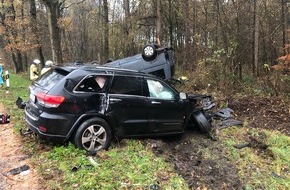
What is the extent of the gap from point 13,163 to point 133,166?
2.26m

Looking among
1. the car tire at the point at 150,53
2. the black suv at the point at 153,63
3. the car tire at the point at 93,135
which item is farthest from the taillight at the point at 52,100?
the car tire at the point at 150,53

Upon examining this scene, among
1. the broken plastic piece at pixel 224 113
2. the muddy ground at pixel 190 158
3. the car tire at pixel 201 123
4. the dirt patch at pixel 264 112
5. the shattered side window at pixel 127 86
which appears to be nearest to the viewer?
the muddy ground at pixel 190 158

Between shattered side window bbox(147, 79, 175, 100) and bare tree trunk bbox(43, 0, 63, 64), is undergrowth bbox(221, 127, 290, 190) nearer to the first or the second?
shattered side window bbox(147, 79, 175, 100)

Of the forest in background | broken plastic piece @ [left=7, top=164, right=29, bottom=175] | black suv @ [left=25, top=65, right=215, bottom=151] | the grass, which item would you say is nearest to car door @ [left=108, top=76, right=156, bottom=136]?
black suv @ [left=25, top=65, right=215, bottom=151]

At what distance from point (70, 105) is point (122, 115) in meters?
1.15

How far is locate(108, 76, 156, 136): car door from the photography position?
672 cm

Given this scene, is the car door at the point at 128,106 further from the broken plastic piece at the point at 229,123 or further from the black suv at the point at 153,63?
the black suv at the point at 153,63

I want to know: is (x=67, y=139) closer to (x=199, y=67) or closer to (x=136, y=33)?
(x=199, y=67)

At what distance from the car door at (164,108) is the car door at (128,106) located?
19 centimetres

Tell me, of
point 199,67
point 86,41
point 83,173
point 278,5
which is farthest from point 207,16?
point 86,41

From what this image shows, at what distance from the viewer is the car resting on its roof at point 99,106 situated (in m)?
6.15

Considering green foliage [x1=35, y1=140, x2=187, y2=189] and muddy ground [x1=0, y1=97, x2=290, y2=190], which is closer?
green foliage [x1=35, y1=140, x2=187, y2=189]

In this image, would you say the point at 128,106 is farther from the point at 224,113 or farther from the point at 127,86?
the point at 224,113

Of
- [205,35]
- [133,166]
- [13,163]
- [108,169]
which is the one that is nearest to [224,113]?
[133,166]
